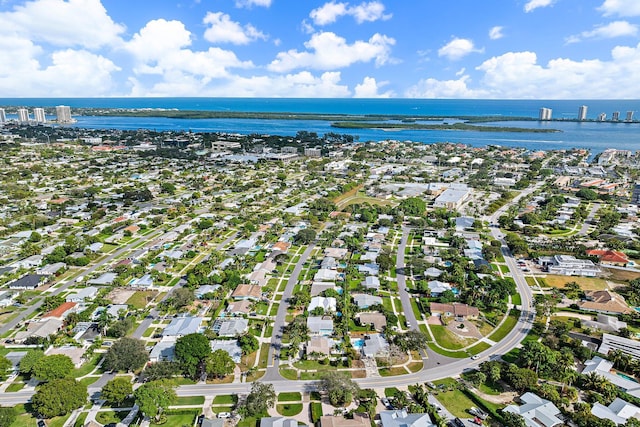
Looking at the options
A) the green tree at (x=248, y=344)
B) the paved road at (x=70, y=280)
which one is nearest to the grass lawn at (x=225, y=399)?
the green tree at (x=248, y=344)

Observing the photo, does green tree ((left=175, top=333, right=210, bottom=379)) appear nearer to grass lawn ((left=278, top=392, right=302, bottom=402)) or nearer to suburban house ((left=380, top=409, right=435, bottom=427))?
grass lawn ((left=278, top=392, right=302, bottom=402))

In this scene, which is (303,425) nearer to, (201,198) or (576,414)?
(576,414)

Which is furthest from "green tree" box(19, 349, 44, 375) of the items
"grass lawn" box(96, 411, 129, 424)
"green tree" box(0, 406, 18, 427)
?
"grass lawn" box(96, 411, 129, 424)

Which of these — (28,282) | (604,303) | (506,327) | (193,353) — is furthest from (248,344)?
(604,303)

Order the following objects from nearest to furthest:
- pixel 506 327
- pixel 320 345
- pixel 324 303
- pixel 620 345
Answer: pixel 620 345, pixel 320 345, pixel 506 327, pixel 324 303

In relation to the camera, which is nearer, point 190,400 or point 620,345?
point 190,400

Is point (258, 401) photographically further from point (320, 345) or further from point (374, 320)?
point (374, 320)
